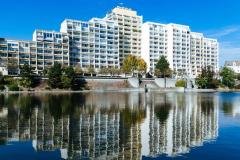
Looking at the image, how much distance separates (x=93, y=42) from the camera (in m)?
174

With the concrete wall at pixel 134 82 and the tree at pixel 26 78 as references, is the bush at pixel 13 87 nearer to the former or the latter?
the tree at pixel 26 78

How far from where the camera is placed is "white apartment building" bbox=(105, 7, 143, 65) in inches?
7569

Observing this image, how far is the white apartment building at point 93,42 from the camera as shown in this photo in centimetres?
16812

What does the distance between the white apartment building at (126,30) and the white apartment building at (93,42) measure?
10.8 meters

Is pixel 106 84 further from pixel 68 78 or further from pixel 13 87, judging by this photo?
pixel 13 87

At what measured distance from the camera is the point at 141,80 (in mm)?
150875

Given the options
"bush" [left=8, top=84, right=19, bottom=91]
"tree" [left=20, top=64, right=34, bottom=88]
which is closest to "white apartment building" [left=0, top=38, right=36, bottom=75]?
"tree" [left=20, top=64, right=34, bottom=88]

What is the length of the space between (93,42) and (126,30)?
3056cm

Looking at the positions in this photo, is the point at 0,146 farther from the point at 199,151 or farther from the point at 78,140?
the point at 199,151

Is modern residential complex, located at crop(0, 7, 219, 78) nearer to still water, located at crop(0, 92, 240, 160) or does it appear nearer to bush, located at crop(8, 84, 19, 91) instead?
bush, located at crop(8, 84, 19, 91)

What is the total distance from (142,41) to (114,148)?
18096cm

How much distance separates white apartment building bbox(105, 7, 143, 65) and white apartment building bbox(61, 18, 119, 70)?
10767 mm

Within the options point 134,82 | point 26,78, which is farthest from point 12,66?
point 134,82

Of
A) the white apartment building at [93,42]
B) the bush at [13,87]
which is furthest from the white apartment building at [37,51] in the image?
the bush at [13,87]
